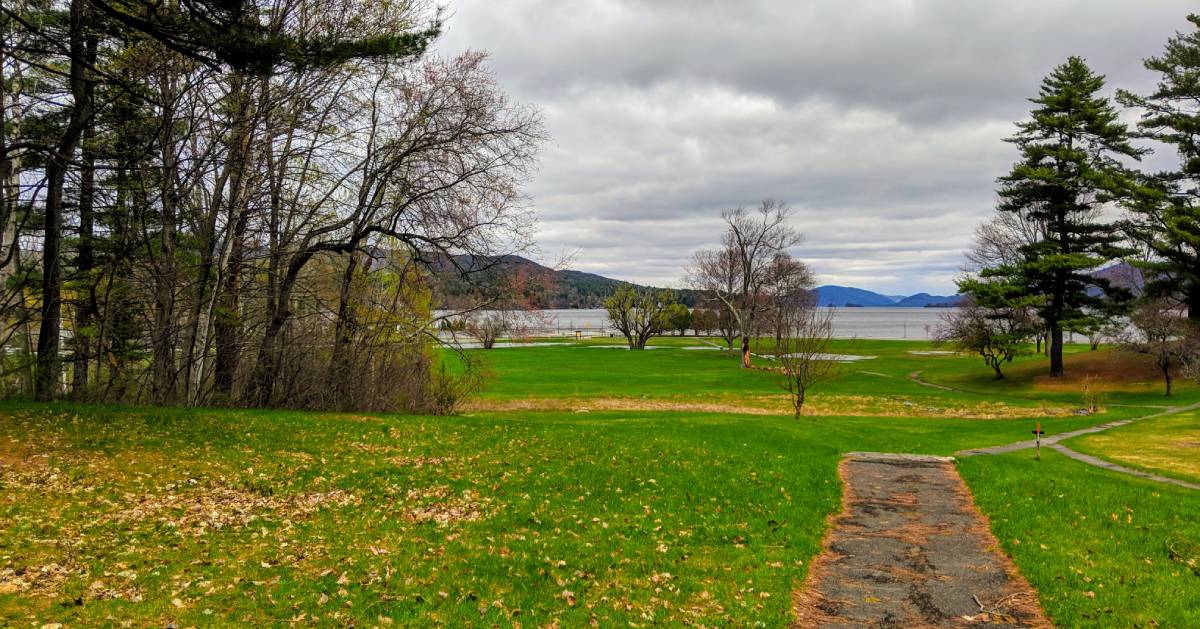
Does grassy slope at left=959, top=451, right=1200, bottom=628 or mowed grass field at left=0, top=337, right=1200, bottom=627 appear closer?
mowed grass field at left=0, top=337, right=1200, bottom=627

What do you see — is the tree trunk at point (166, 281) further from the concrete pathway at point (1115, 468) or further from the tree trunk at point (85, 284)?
the concrete pathway at point (1115, 468)

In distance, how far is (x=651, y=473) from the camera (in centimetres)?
1387

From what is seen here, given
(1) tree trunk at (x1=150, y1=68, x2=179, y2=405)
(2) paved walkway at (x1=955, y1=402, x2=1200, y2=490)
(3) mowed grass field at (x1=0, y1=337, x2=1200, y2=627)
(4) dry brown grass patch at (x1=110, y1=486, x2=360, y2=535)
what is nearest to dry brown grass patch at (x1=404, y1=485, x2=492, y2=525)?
(3) mowed grass field at (x1=0, y1=337, x2=1200, y2=627)

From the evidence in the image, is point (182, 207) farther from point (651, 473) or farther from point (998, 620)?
point (998, 620)

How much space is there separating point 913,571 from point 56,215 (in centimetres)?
1856

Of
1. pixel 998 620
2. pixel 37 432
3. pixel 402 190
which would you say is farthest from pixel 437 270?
pixel 998 620

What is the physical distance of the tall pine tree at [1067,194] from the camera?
1726 inches

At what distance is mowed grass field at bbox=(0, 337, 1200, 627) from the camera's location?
6.86m

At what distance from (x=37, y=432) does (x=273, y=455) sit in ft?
12.2

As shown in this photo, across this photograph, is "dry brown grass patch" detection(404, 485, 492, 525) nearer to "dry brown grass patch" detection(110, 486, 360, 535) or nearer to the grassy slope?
"dry brown grass patch" detection(110, 486, 360, 535)

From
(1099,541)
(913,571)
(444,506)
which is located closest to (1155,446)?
(1099,541)

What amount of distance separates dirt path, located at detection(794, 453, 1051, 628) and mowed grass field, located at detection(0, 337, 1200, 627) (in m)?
0.31

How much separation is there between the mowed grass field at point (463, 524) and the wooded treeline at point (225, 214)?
296cm

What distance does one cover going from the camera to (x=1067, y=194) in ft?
148
